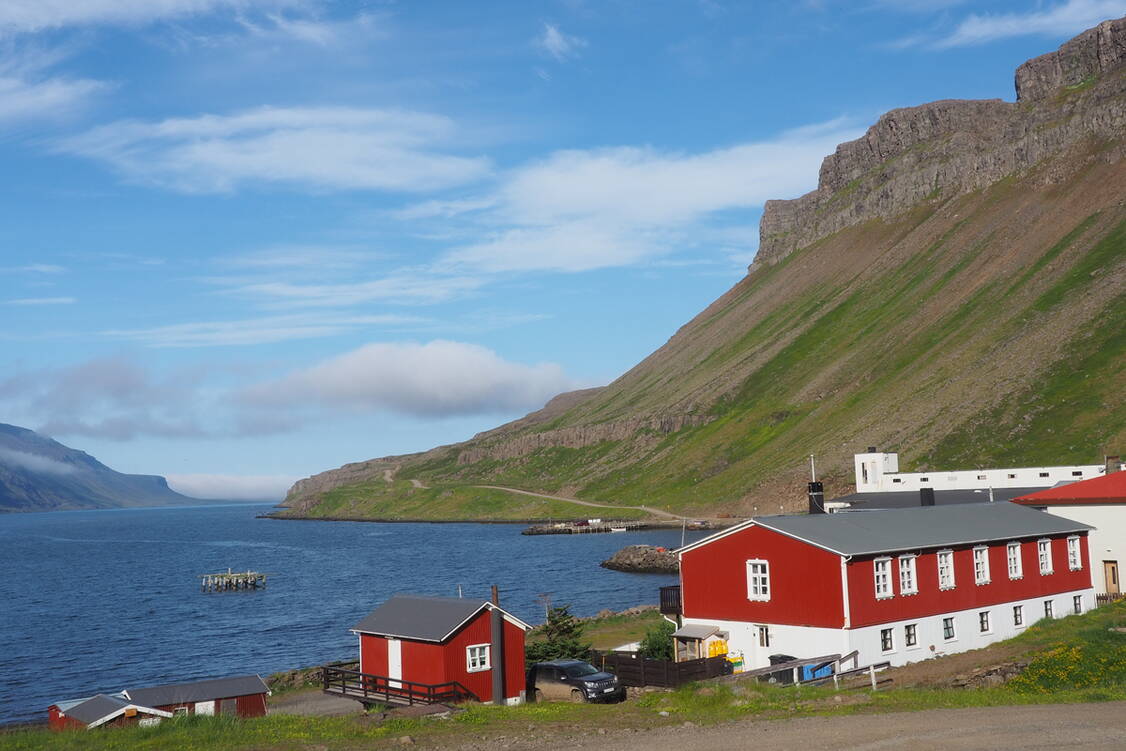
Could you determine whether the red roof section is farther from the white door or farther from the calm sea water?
the white door

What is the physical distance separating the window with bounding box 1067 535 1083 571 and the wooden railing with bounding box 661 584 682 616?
72.6ft

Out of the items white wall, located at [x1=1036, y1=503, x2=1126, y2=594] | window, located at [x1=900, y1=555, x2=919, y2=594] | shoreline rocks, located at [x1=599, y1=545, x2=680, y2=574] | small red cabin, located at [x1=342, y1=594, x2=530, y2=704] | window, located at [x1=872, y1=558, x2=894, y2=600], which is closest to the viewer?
small red cabin, located at [x1=342, y1=594, x2=530, y2=704]

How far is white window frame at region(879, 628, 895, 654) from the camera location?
46188 mm

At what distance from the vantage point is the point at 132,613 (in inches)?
3937

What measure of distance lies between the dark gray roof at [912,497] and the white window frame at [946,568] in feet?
140

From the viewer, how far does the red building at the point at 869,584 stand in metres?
45.7

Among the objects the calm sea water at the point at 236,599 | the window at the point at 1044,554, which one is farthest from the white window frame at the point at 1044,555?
the calm sea water at the point at 236,599

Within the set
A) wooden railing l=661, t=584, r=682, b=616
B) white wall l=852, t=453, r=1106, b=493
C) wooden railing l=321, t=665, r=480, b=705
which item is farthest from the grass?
white wall l=852, t=453, r=1106, b=493

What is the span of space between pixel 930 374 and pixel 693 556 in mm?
136071

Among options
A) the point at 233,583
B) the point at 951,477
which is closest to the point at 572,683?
the point at 951,477

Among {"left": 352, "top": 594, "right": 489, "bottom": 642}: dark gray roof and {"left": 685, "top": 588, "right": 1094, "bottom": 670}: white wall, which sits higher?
{"left": 352, "top": 594, "right": 489, "bottom": 642}: dark gray roof

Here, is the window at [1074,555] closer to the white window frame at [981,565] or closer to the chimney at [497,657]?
the white window frame at [981,565]

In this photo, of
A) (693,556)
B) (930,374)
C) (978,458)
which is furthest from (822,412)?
(693,556)

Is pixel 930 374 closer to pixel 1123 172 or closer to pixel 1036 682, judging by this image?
pixel 1123 172
